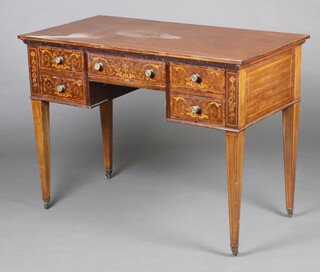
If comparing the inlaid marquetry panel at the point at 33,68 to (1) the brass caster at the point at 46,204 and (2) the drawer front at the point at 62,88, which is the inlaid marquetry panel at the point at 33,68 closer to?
(2) the drawer front at the point at 62,88

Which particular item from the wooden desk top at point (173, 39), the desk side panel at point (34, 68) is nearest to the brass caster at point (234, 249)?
the wooden desk top at point (173, 39)

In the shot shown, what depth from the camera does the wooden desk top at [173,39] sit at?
16.5 ft

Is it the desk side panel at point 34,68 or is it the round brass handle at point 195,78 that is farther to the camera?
the desk side panel at point 34,68

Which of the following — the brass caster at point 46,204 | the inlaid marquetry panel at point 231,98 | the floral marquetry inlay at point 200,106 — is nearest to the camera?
the inlaid marquetry panel at point 231,98

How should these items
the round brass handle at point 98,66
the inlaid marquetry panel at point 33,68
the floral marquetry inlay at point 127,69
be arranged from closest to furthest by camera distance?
1. the floral marquetry inlay at point 127,69
2. the round brass handle at point 98,66
3. the inlaid marquetry panel at point 33,68

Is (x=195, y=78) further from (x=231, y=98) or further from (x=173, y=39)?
Answer: (x=173, y=39)

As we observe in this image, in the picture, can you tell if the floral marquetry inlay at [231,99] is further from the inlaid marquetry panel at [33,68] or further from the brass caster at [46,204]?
the brass caster at [46,204]

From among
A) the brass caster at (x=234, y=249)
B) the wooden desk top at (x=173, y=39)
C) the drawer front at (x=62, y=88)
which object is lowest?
the brass caster at (x=234, y=249)

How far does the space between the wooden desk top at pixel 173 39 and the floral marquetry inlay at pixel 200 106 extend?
8.4 inches

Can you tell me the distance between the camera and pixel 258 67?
198 inches

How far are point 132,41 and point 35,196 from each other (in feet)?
3.98

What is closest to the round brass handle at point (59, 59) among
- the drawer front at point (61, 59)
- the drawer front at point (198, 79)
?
the drawer front at point (61, 59)

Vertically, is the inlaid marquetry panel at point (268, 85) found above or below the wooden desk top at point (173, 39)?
below

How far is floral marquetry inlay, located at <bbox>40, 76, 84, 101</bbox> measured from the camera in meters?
5.50
